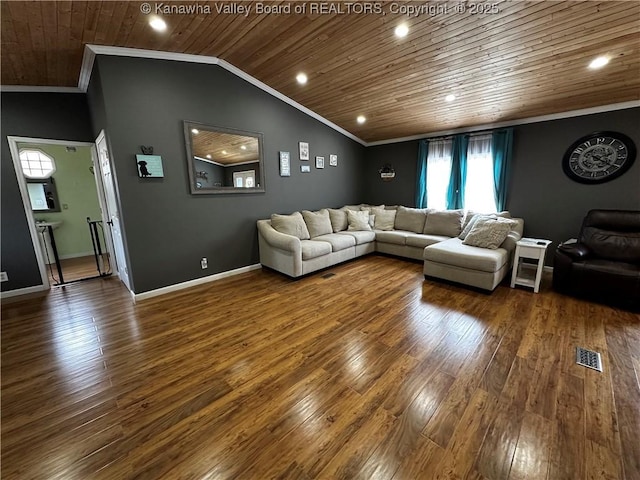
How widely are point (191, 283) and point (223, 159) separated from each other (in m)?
1.79

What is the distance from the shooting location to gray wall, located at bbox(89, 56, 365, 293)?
2.87 meters

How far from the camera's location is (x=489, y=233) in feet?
11.5

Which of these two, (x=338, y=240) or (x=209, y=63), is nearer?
(x=209, y=63)

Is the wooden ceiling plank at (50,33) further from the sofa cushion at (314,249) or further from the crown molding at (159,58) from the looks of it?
the sofa cushion at (314,249)

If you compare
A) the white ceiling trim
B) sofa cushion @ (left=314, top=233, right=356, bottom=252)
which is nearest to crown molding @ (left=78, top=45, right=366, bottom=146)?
the white ceiling trim

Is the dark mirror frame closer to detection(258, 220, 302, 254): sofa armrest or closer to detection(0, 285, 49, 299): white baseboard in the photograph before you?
detection(0, 285, 49, 299): white baseboard

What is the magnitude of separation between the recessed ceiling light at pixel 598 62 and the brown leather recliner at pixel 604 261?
5.67 feet

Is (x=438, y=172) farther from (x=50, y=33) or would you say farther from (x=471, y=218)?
(x=50, y=33)

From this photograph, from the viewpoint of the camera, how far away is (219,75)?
3.47 metres

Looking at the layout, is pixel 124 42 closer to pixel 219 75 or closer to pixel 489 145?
pixel 219 75

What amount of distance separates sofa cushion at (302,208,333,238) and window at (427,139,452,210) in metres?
2.30

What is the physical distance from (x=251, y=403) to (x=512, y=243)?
3696 millimetres

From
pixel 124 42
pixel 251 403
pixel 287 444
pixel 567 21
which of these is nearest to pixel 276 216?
pixel 124 42

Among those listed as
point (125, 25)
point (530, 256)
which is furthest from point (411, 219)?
point (125, 25)
